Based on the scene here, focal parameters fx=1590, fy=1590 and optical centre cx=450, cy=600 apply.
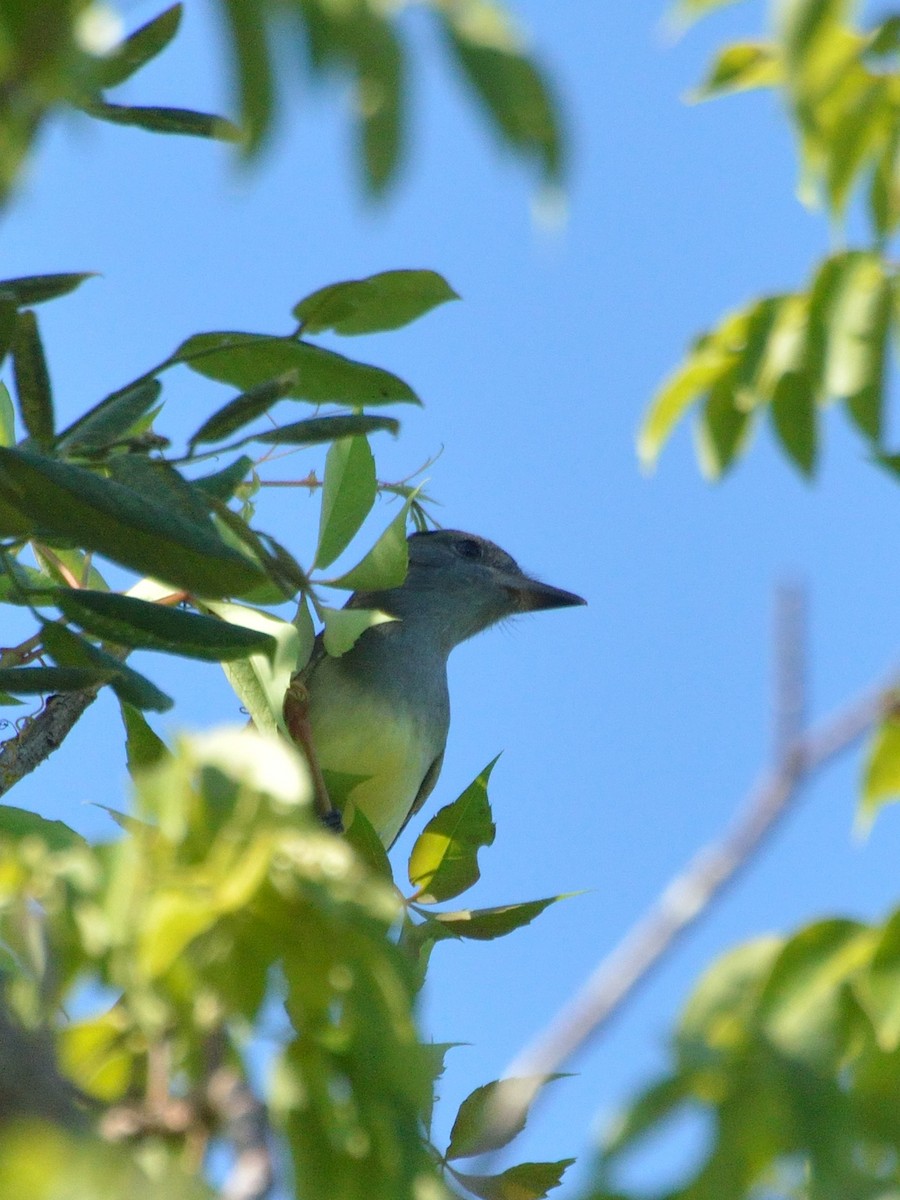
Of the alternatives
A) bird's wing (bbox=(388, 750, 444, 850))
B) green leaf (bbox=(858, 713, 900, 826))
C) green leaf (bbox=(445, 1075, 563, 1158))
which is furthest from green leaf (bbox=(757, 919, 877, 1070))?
bird's wing (bbox=(388, 750, 444, 850))

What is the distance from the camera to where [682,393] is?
3.79 meters

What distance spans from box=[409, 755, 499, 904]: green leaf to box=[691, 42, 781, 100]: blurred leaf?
1.67m

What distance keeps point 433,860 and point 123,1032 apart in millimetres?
1828

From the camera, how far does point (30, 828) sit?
3.27 meters

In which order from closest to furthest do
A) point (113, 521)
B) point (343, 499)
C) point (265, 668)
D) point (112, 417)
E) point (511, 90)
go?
point (511, 90), point (113, 521), point (112, 417), point (265, 668), point (343, 499)

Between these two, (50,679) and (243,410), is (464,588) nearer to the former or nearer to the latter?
(243,410)

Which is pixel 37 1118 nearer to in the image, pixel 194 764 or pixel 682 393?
pixel 194 764

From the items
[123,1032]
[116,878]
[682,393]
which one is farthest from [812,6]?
[682,393]

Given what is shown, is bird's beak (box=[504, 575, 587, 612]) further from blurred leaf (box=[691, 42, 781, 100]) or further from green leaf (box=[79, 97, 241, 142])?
green leaf (box=[79, 97, 241, 142])

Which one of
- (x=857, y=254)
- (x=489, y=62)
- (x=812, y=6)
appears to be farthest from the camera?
(x=857, y=254)

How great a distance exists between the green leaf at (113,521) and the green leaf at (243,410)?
363mm

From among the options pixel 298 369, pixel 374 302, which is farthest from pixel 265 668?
pixel 374 302

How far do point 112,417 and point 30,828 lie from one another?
2.84 feet

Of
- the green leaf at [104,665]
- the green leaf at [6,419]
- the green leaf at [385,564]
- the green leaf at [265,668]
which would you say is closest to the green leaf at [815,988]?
the green leaf at [104,665]
